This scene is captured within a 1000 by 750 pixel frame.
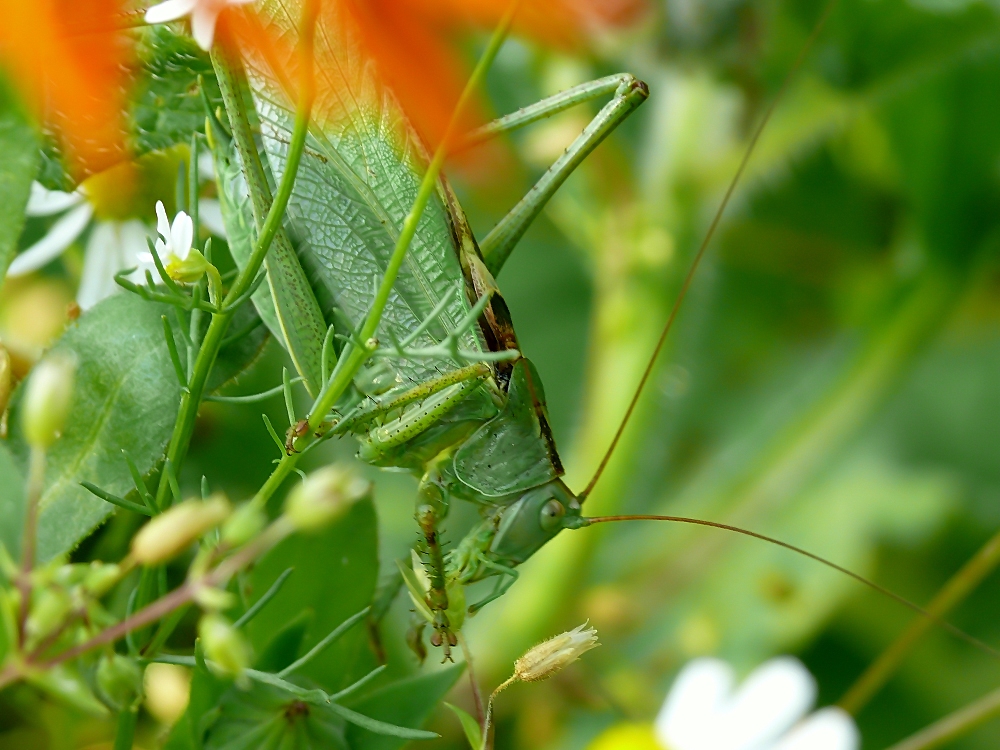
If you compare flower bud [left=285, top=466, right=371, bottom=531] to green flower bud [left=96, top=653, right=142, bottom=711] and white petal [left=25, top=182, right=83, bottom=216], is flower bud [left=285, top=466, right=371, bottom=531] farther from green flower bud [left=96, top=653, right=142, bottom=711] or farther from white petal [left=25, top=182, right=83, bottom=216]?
white petal [left=25, top=182, right=83, bottom=216]

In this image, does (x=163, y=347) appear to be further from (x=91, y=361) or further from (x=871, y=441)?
(x=871, y=441)

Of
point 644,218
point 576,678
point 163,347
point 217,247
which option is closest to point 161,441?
point 163,347

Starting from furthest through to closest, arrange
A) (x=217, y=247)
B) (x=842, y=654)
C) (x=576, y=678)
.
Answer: (x=842, y=654)
(x=576, y=678)
(x=217, y=247)

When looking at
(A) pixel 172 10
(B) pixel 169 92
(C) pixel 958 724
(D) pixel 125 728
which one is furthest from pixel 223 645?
(C) pixel 958 724

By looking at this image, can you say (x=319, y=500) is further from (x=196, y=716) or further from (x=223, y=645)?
(x=196, y=716)

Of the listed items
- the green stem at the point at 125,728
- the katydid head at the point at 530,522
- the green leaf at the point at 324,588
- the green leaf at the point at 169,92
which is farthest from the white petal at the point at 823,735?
A: the green leaf at the point at 169,92

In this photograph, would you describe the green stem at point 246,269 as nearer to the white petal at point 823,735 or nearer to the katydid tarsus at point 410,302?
the katydid tarsus at point 410,302

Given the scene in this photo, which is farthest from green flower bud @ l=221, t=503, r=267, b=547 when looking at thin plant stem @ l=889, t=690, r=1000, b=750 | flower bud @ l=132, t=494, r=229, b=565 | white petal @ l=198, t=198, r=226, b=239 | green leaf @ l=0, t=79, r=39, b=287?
thin plant stem @ l=889, t=690, r=1000, b=750
